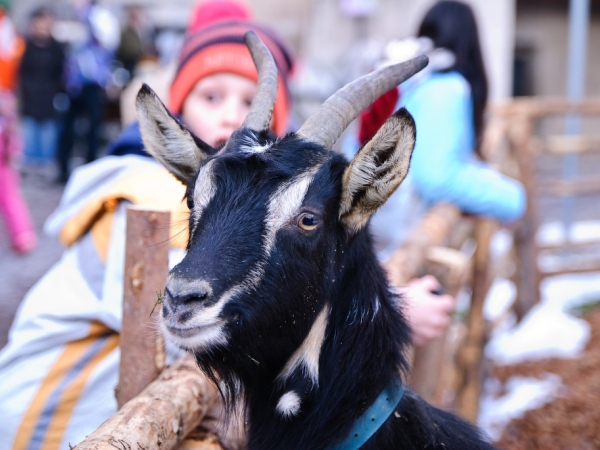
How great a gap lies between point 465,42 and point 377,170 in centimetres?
241

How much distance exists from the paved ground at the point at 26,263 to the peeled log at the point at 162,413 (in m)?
3.64

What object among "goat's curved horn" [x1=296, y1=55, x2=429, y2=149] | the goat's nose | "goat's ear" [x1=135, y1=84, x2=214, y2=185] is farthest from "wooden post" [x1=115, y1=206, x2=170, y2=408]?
"goat's curved horn" [x1=296, y1=55, x2=429, y2=149]

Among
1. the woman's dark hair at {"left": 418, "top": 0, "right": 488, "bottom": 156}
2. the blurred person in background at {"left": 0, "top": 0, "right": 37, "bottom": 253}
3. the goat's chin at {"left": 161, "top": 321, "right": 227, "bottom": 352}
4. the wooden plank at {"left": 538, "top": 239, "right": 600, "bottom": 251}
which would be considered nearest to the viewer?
the goat's chin at {"left": 161, "top": 321, "right": 227, "bottom": 352}

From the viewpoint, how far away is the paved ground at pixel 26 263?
19.0 ft

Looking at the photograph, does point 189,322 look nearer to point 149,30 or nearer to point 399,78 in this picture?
point 399,78

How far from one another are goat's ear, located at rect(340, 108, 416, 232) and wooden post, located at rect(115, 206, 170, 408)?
0.52m

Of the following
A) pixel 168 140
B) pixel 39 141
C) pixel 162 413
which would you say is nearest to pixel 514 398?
pixel 168 140

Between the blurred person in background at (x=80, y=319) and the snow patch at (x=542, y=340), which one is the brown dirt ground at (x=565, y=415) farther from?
the blurred person in background at (x=80, y=319)

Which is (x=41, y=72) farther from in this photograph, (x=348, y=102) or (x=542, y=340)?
(x=348, y=102)

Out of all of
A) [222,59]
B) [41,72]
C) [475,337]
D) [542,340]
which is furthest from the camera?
[41,72]

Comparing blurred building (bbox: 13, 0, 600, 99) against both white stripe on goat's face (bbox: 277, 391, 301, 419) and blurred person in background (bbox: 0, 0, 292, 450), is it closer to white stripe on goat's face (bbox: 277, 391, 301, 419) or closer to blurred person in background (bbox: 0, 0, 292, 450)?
blurred person in background (bbox: 0, 0, 292, 450)

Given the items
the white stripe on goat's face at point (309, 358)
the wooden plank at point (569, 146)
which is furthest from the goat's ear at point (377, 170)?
the wooden plank at point (569, 146)

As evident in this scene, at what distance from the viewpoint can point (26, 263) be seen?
6.82 meters

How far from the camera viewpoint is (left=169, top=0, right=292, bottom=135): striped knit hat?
2852 millimetres
